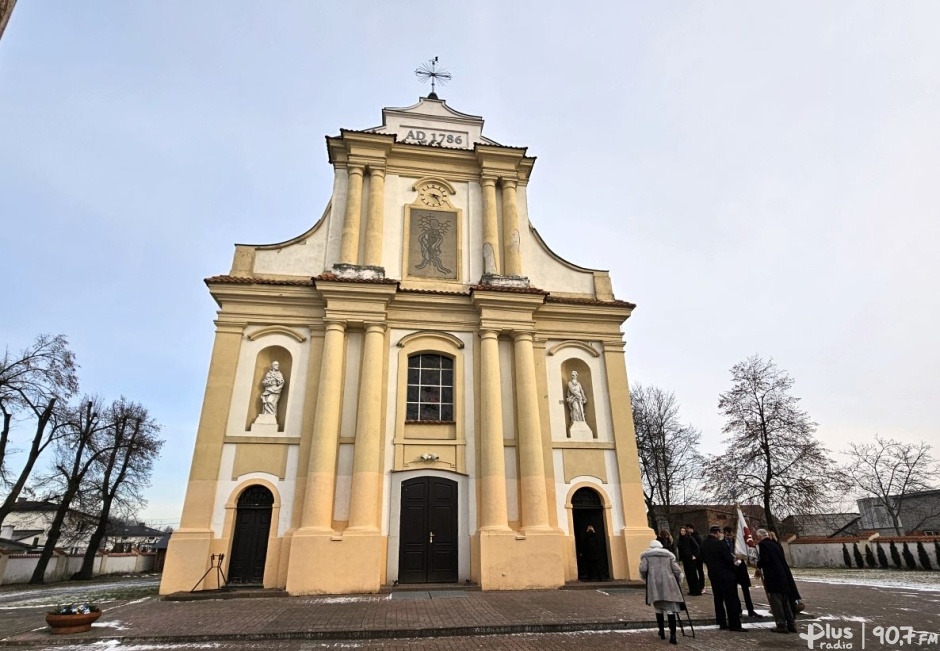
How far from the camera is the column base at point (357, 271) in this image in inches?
595

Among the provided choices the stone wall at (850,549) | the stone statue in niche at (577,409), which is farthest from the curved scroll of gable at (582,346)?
the stone wall at (850,549)

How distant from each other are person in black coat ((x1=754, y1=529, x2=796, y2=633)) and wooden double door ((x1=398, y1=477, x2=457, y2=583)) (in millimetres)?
7531

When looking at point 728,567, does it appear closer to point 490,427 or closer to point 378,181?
point 490,427

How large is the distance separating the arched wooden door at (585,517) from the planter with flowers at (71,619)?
410 inches

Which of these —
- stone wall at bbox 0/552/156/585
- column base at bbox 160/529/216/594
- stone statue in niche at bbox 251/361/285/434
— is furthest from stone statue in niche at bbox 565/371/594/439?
stone wall at bbox 0/552/156/585

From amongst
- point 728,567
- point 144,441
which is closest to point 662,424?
point 728,567

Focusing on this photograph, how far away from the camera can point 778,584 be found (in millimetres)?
Result: 7242

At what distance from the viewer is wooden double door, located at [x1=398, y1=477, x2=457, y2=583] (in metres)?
12.8

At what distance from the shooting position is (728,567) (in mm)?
7773

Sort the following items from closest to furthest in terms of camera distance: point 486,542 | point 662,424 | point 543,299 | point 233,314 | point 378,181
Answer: point 486,542
point 233,314
point 543,299
point 378,181
point 662,424

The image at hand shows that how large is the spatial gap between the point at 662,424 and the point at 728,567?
82.9 feet

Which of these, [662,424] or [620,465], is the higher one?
[662,424]

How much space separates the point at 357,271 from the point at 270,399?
4.24 meters

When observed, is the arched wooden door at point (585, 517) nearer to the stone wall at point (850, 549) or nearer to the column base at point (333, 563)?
the column base at point (333, 563)
